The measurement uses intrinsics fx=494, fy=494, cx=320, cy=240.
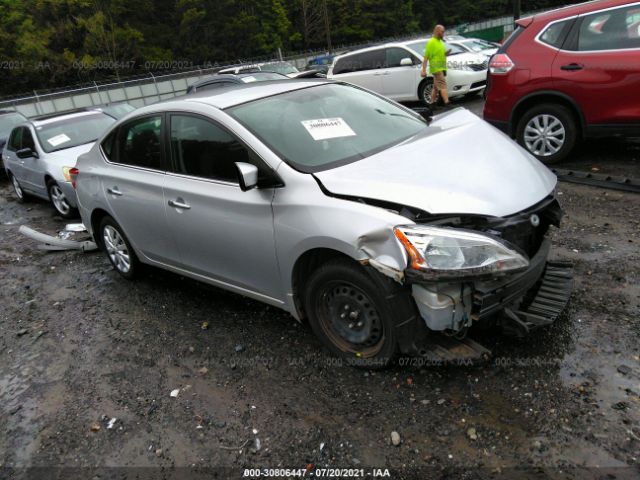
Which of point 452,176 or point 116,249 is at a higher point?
point 452,176

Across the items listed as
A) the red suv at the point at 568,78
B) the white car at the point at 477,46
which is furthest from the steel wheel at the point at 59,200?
the white car at the point at 477,46

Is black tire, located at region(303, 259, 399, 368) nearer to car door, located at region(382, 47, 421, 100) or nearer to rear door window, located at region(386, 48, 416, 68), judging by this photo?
car door, located at region(382, 47, 421, 100)

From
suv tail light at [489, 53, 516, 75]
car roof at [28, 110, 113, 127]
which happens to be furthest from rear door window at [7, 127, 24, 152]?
suv tail light at [489, 53, 516, 75]

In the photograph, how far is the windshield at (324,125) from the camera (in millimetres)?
3250

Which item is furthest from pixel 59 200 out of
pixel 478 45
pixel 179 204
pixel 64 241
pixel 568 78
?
pixel 478 45

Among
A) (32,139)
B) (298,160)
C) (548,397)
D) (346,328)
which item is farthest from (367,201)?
(32,139)

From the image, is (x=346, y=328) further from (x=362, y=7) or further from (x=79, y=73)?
(x=362, y=7)

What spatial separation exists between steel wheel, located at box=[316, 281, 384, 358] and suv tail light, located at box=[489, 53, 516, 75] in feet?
15.0

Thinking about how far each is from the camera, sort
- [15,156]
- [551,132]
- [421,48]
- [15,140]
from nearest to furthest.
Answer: [551,132] < [15,156] < [15,140] < [421,48]

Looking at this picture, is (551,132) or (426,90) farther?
(426,90)

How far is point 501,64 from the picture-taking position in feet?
20.4

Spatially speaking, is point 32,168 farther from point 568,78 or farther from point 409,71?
point 409,71

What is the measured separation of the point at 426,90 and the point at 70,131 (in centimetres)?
756

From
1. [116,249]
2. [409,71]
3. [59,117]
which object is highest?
[59,117]
